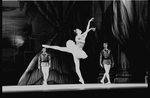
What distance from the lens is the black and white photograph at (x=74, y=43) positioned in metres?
11.8

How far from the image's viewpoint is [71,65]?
12.3 meters

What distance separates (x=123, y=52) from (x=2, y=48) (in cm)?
512

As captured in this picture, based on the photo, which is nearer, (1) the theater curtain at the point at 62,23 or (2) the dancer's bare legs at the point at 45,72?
(2) the dancer's bare legs at the point at 45,72

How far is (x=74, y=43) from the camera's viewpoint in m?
11.6

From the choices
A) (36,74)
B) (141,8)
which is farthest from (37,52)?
Answer: (141,8)

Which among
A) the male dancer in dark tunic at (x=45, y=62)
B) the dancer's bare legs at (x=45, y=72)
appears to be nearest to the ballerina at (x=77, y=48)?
the male dancer in dark tunic at (x=45, y=62)

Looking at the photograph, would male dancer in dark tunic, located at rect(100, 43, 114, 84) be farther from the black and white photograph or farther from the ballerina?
the ballerina

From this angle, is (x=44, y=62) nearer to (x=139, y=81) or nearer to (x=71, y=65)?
(x=71, y=65)

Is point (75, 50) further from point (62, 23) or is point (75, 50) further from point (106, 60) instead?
point (62, 23)

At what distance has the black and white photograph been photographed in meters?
11.8

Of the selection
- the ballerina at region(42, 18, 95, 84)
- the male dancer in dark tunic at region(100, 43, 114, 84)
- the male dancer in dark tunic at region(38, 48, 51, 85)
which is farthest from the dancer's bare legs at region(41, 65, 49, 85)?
the male dancer in dark tunic at region(100, 43, 114, 84)

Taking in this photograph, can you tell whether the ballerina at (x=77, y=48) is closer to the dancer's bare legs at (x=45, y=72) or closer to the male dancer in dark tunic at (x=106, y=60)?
the male dancer in dark tunic at (x=106, y=60)

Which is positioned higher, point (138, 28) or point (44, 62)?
point (138, 28)

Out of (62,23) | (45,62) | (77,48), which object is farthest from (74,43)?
(45,62)
